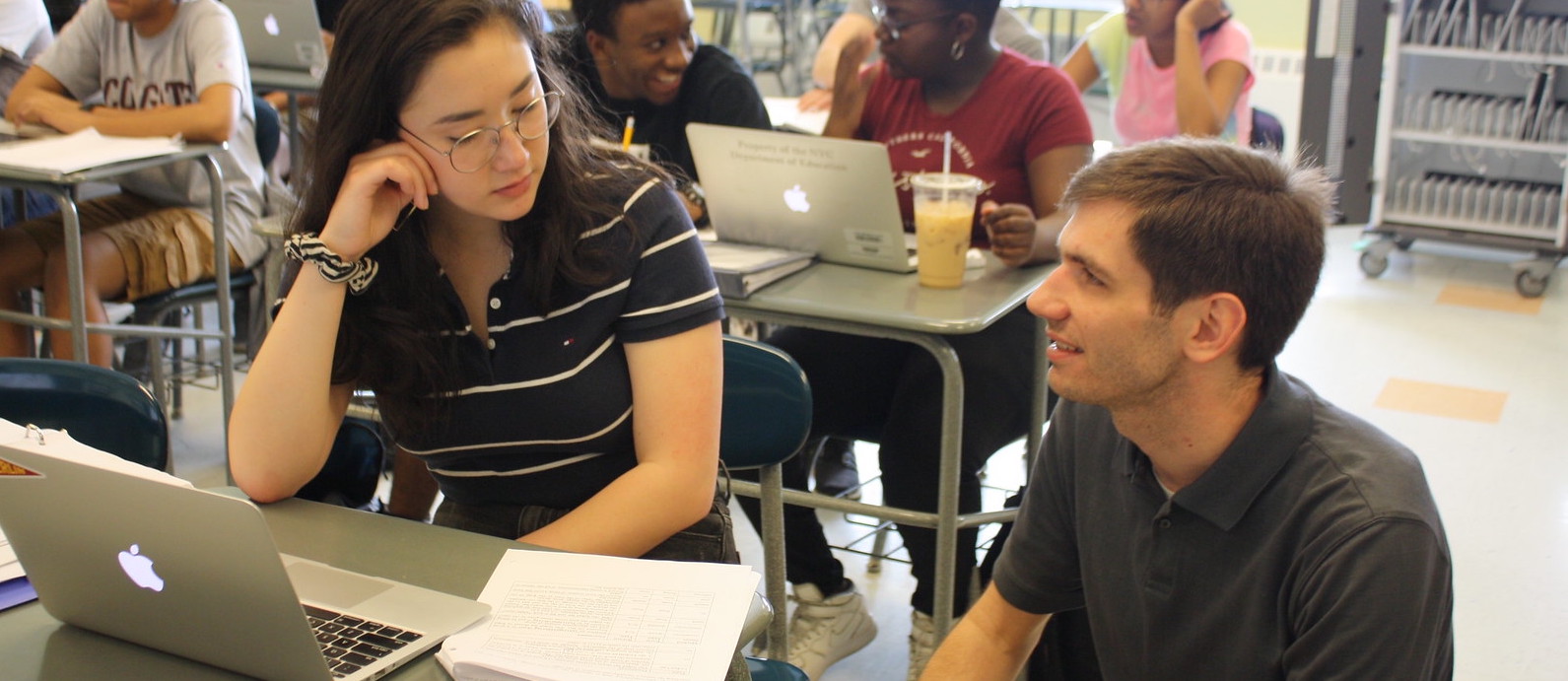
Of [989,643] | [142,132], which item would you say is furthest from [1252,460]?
[142,132]

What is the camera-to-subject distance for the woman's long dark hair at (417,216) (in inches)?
47.6

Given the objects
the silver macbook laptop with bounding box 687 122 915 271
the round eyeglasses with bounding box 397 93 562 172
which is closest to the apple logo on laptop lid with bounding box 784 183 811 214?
the silver macbook laptop with bounding box 687 122 915 271

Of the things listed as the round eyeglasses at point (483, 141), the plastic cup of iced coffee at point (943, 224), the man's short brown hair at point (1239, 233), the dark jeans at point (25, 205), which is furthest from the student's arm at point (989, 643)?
the dark jeans at point (25, 205)

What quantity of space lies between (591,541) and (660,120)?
4.74ft

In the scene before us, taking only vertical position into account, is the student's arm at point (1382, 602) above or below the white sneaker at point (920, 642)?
above

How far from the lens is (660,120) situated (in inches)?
101

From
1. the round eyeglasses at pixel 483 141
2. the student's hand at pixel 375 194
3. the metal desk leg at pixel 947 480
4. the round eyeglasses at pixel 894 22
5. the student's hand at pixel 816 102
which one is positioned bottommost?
the metal desk leg at pixel 947 480

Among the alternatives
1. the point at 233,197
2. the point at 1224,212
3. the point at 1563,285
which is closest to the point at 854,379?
the point at 1224,212

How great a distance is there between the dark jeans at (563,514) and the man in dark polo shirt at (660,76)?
1046 millimetres

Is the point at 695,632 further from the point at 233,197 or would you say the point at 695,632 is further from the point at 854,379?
the point at 233,197

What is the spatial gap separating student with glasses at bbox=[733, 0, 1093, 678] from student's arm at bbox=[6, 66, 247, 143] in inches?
50.2

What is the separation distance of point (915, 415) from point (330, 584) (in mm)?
1194

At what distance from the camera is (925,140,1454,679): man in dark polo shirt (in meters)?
0.99

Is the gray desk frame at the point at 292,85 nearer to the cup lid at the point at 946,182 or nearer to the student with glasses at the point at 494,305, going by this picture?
the cup lid at the point at 946,182
